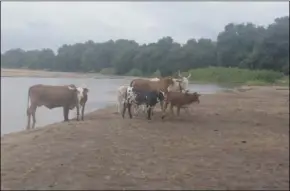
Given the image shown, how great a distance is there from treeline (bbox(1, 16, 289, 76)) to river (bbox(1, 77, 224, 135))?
23 centimetres

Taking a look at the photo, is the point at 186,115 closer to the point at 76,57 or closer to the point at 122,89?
the point at 122,89

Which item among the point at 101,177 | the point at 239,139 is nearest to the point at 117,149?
the point at 101,177

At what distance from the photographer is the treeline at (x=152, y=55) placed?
507cm

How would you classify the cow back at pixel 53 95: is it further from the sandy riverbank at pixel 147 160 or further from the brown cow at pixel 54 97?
the sandy riverbank at pixel 147 160

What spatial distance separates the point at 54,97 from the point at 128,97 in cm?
223

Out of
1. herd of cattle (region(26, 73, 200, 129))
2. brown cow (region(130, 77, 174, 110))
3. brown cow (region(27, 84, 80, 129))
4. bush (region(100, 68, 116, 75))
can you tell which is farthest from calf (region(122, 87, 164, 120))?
bush (region(100, 68, 116, 75))

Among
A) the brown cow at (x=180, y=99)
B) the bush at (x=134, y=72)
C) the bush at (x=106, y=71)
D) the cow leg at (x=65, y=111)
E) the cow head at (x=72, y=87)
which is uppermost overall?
the bush at (x=106, y=71)

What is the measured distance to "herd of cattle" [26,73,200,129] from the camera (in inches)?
394

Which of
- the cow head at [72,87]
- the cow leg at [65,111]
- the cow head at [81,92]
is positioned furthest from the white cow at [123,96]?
the cow leg at [65,111]

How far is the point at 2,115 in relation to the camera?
3170mm

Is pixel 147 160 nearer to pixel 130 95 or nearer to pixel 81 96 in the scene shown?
pixel 81 96

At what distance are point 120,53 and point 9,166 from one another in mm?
3590

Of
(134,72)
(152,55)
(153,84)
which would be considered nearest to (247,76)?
(153,84)

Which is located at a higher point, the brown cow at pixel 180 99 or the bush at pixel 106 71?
the bush at pixel 106 71
